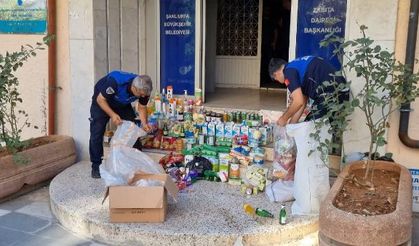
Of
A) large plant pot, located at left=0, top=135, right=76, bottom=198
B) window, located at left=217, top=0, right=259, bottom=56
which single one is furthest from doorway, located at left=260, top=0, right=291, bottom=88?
large plant pot, located at left=0, top=135, right=76, bottom=198

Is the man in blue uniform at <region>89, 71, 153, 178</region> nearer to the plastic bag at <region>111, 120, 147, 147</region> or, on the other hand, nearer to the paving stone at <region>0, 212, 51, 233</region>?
the plastic bag at <region>111, 120, 147, 147</region>

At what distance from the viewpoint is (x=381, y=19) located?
448cm

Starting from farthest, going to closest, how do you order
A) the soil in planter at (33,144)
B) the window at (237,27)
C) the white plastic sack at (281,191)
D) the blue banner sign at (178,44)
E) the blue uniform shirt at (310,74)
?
the window at (237,27)
the blue banner sign at (178,44)
the soil in planter at (33,144)
the white plastic sack at (281,191)
the blue uniform shirt at (310,74)

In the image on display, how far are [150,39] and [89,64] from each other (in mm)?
1350

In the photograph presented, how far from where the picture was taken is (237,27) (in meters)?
9.41

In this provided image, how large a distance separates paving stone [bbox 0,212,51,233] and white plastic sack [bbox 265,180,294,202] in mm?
2218

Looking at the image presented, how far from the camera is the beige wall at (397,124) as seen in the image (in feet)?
14.6

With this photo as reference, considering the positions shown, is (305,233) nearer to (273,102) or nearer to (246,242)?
(246,242)

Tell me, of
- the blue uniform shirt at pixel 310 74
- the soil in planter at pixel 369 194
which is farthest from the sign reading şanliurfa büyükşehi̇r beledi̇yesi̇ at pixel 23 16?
the soil in planter at pixel 369 194

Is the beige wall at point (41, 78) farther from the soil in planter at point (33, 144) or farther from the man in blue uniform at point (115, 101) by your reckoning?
the man in blue uniform at point (115, 101)

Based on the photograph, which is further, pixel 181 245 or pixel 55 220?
pixel 55 220

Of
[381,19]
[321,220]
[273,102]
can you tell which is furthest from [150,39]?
[321,220]

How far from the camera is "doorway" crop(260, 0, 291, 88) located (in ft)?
32.8

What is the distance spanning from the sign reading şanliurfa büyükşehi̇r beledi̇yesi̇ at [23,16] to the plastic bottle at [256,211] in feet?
12.9
